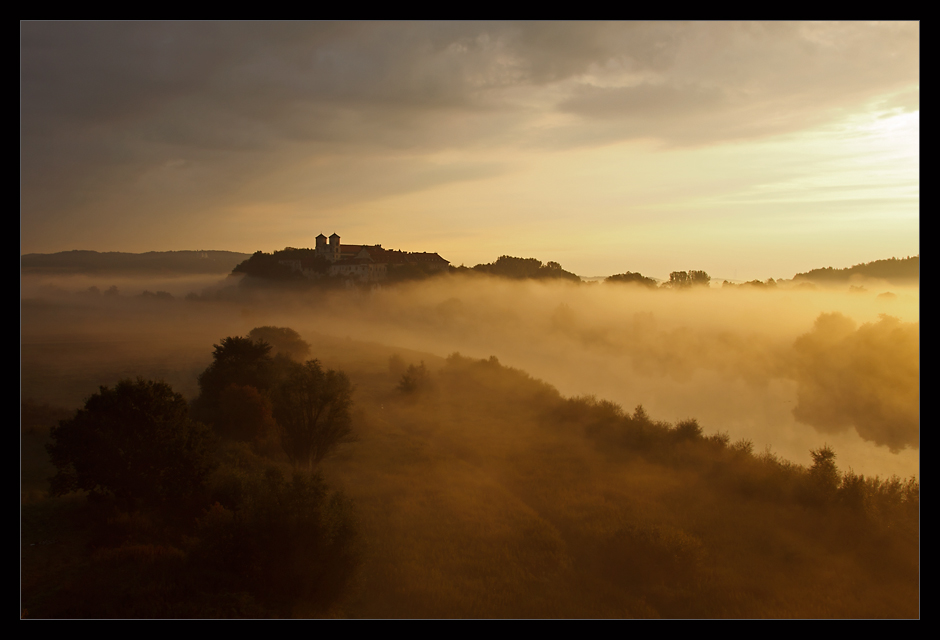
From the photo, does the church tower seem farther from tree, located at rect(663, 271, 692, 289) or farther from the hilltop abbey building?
tree, located at rect(663, 271, 692, 289)

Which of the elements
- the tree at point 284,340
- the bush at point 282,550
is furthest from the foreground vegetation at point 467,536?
the tree at point 284,340

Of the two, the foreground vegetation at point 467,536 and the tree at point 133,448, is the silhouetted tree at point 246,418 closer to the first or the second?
the foreground vegetation at point 467,536

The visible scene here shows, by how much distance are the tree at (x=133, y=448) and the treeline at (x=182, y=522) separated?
0.04m

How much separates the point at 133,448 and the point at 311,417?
7.78 metres

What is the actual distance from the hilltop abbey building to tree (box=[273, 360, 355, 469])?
12894 millimetres

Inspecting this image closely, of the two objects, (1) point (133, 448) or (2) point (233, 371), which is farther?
(2) point (233, 371)

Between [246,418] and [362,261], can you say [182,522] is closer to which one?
[246,418]

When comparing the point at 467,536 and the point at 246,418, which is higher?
the point at 246,418

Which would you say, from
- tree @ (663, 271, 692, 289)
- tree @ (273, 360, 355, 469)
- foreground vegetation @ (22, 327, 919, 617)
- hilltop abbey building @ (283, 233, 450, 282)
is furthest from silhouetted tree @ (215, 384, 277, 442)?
tree @ (663, 271, 692, 289)

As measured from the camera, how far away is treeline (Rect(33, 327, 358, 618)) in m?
12.9

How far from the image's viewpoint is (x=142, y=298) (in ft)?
105

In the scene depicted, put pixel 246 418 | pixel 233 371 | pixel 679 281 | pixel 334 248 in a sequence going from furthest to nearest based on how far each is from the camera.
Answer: pixel 679 281 < pixel 334 248 < pixel 233 371 < pixel 246 418

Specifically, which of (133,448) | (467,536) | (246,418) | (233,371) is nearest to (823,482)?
(467,536)

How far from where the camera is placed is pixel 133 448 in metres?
16.5
